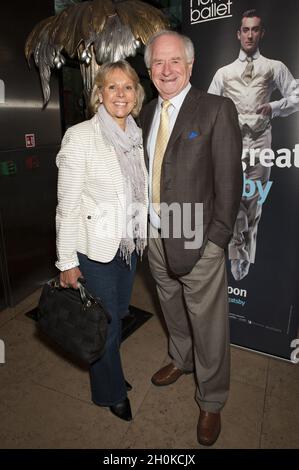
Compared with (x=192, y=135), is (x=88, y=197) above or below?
below

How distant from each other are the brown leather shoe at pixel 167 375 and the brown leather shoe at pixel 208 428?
36cm

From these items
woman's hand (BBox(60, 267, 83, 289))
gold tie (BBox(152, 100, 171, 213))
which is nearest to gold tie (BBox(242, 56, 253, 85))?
gold tie (BBox(152, 100, 171, 213))

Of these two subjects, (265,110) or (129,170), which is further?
(265,110)

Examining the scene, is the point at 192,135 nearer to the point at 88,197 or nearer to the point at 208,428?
the point at 88,197

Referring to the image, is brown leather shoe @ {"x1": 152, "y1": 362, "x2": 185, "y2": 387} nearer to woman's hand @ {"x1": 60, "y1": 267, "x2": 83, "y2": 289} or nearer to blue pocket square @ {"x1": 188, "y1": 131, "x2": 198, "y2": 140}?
woman's hand @ {"x1": 60, "y1": 267, "x2": 83, "y2": 289}

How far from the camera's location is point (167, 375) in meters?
2.14

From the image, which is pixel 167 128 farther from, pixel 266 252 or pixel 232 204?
pixel 266 252

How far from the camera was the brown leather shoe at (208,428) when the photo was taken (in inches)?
67.4

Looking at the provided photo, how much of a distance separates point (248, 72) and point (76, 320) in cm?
170

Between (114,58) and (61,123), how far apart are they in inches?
62.9

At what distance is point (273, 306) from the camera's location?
2.24 m

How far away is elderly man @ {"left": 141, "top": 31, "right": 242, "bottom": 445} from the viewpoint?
1515mm

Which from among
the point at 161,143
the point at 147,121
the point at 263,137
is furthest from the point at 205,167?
the point at 263,137

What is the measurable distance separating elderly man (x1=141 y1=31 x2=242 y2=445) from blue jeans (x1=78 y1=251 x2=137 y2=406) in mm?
265
